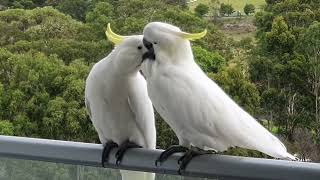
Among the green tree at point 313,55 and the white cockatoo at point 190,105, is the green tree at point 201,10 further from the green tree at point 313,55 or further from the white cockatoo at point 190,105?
the white cockatoo at point 190,105

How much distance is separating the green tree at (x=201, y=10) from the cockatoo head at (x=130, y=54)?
4.58m

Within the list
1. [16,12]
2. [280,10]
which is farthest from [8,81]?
[280,10]

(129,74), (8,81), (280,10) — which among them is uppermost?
(129,74)

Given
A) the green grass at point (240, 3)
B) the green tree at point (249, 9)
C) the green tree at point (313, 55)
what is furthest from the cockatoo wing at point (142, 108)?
the green grass at point (240, 3)

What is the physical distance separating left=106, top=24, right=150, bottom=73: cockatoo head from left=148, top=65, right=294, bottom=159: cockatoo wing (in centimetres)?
7

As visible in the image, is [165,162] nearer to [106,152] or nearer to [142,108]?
[106,152]

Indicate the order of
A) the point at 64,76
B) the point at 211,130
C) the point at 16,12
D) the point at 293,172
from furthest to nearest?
1. the point at 16,12
2. the point at 64,76
3. the point at 211,130
4. the point at 293,172

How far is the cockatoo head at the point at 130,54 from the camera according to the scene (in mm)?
1226

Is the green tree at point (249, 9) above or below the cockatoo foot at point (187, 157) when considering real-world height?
below

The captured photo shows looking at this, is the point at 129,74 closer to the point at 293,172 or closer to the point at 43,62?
the point at 293,172

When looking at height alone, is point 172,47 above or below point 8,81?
above

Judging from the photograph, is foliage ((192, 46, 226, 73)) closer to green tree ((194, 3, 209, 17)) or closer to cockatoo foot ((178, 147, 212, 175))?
green tree ((194, 3, 209, 17))

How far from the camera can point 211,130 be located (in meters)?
1.12

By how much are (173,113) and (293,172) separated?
0.29 m
